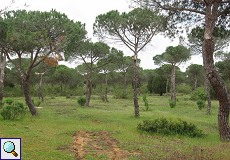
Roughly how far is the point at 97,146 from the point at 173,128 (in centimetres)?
480

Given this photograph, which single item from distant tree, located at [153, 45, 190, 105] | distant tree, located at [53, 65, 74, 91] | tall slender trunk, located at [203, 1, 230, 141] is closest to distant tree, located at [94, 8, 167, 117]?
tall slender trunk, located at [203, 1, 230, 141]

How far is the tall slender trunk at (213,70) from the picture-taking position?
1186 cm

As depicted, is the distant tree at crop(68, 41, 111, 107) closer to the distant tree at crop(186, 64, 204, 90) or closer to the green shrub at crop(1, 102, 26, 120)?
the green shrub at crop(1, 102, 26, 120)

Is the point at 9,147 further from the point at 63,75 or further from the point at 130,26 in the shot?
the point at 63,75

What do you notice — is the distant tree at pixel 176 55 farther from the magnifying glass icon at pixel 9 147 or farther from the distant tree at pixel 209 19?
the magnifying glass icon at pixel 9 147

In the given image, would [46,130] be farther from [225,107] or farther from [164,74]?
[164,74]

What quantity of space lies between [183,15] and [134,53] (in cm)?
768

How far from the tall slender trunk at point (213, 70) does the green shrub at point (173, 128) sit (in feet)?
6.91

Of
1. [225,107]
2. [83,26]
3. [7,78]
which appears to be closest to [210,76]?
[225,107]

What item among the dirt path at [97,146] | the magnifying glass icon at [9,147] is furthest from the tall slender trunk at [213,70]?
the magnifying glass icon at [9,147]

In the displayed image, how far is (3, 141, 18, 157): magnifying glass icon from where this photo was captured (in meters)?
5.32

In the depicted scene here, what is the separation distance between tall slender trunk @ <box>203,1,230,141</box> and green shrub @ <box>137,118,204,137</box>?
2.11 metres

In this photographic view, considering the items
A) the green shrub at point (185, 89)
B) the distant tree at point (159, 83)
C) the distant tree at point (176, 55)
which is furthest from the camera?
the green shrub at point (185, 89)

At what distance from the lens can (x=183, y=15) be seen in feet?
44.9
